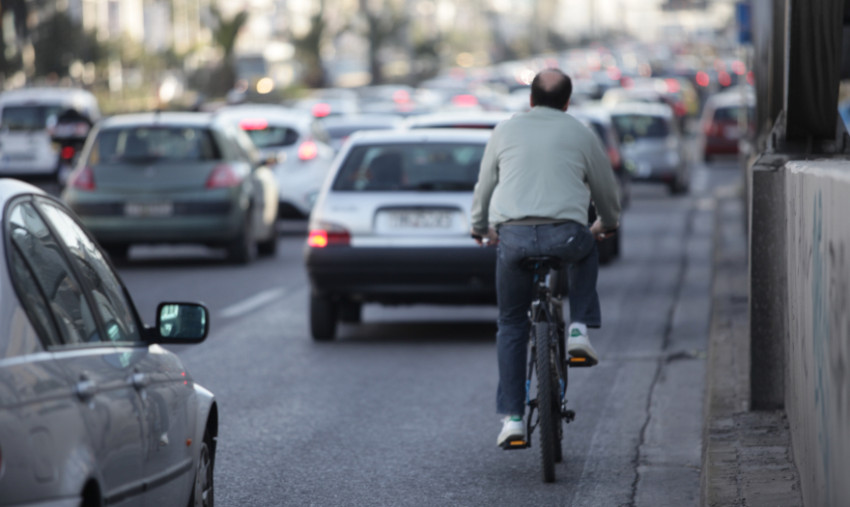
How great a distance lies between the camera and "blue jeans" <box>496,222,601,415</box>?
7.38 m

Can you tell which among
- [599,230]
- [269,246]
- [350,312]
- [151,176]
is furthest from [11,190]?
[269,246]

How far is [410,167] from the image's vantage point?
1245cm

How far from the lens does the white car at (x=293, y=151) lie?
23.5m

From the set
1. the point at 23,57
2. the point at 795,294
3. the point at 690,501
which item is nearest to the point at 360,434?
the point at 690,501

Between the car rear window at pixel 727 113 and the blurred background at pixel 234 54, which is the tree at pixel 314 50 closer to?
the blurred background at pixel 234 54

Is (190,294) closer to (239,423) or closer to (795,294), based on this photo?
(239,423)

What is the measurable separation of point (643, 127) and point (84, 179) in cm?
1566

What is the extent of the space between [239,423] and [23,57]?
4359 centimetres

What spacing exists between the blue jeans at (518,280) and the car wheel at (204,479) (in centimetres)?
175

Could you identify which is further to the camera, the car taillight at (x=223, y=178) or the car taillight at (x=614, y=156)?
the car taillight at (x=614, y=156)

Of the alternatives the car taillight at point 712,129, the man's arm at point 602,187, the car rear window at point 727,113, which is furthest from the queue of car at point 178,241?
the car taillight at point 712,129

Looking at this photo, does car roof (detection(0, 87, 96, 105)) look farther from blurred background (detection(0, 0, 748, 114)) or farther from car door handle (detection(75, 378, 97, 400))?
car door handle (detection(75, 378, 97, 400))

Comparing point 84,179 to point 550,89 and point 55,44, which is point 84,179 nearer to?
point 550,89

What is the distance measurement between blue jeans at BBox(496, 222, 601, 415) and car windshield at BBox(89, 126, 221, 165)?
11259mm
